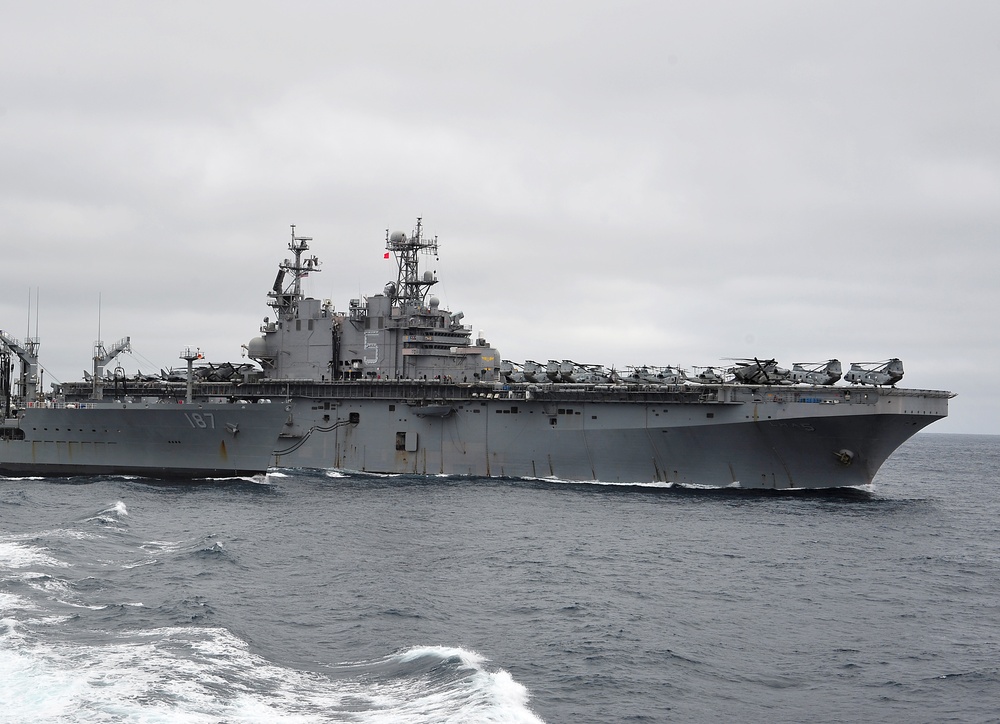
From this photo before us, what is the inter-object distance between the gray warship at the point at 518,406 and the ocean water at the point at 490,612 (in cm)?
395

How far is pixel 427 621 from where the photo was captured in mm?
17438

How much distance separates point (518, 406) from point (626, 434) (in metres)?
4.50

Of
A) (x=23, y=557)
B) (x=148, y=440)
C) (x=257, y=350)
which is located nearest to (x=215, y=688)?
(x=23, y=557)

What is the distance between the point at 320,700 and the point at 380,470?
26122mm

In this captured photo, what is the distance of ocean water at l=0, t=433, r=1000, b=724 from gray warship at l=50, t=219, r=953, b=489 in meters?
3.95

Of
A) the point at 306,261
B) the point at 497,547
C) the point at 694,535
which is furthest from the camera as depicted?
the point at 306,261

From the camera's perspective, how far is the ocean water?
13641mm

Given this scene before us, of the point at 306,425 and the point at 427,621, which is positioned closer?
the point at 427,621

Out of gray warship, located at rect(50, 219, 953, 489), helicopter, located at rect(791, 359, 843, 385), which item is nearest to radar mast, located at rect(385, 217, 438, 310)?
gray warship, located at rect(50, 219, 953, 489)

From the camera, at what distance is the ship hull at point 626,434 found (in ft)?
111

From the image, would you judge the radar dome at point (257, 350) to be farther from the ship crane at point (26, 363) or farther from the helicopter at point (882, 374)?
the helicopter at point (882, 374)

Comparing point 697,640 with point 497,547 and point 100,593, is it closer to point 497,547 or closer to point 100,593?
point 497,547

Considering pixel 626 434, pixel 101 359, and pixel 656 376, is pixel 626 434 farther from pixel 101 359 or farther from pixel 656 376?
pixel 101 359

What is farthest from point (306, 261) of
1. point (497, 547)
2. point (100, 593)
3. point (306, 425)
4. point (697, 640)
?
point (697, 640)
